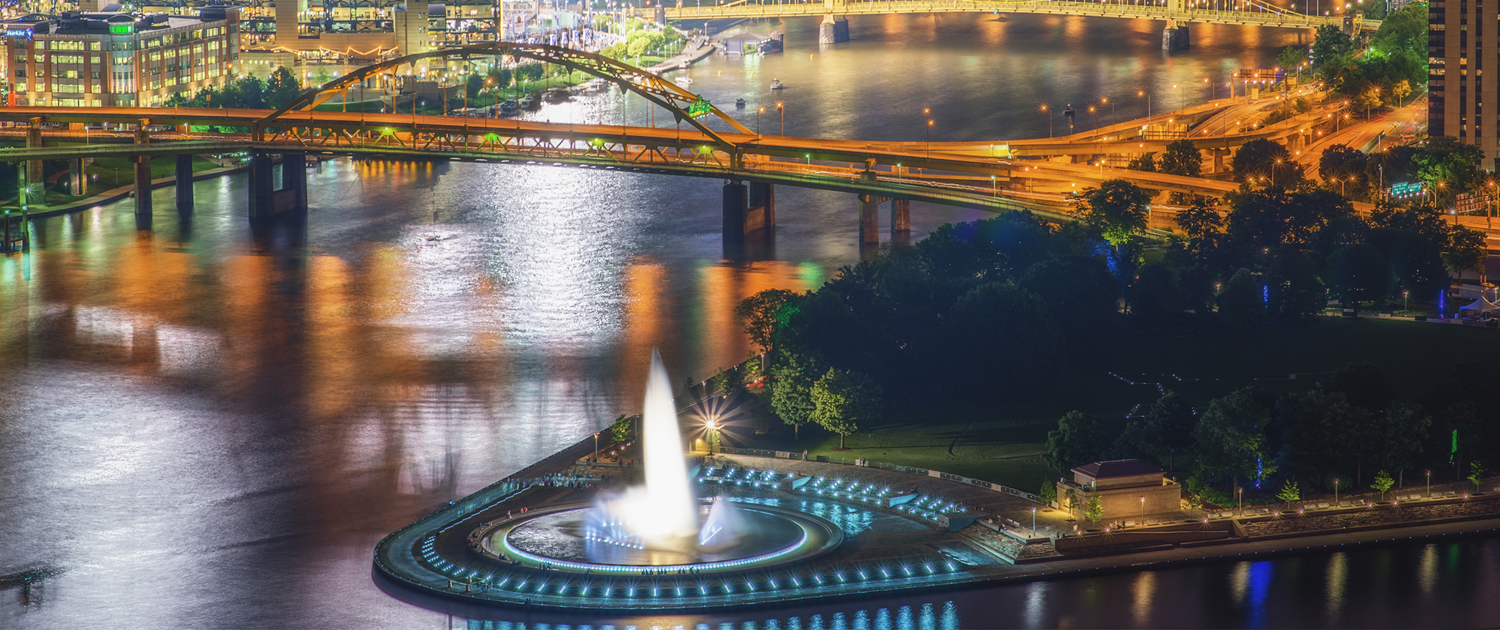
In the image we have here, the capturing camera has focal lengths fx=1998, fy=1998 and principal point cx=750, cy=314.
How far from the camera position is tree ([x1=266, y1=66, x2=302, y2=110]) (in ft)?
444

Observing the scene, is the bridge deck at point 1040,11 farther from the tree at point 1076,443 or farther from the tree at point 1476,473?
the tree at point 1076,443

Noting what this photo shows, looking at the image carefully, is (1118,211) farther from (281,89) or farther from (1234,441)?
(281,89)

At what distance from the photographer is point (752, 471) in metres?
52.0

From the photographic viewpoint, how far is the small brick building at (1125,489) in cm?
4753

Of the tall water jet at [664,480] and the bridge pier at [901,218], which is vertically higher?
the bridge pier at [901,218]

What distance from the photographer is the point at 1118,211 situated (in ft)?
255

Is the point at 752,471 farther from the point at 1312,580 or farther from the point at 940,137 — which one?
the point at 940,137

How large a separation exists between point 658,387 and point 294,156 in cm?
4621

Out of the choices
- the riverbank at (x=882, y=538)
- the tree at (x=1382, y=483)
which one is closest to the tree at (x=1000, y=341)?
the riverbank at (x=882, y=538)

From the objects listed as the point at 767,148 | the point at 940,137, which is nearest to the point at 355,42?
the point at 940,137

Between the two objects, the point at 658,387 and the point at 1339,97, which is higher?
the point at 1339,97

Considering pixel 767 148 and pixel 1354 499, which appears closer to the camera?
pixel 1354 499

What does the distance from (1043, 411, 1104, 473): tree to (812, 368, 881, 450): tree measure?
666cm

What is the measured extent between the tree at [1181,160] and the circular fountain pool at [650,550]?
54.6 m
